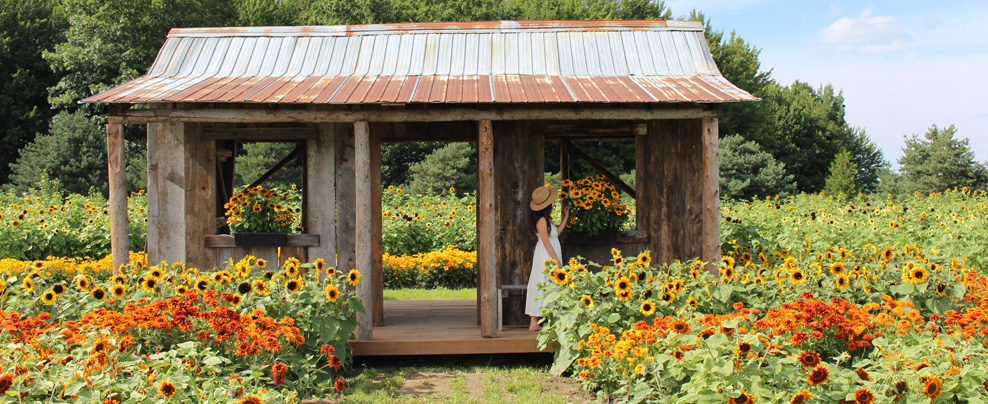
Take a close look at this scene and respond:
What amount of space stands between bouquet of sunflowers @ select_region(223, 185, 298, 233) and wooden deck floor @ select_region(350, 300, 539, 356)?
1390 mm

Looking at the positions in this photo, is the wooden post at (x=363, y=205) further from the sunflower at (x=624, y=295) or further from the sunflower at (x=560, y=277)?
the sunflower at (x=624, y=295)

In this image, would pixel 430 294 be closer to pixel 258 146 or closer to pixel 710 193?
pixel 710 193

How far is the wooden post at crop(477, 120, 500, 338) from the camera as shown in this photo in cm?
648

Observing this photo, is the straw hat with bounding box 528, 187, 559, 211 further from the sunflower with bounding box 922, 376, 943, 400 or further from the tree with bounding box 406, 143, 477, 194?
the tree with bounding box 406, 143, 477, 194

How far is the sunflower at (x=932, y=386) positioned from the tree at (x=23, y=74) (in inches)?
1193

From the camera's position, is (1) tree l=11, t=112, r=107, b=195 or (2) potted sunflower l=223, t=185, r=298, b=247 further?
(1) tree l=11, t=112, r=107, b=195

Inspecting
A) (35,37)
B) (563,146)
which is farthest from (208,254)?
(35,37)

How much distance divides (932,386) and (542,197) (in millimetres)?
3722

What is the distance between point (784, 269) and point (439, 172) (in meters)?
20.2

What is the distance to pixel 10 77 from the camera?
28.4 metres

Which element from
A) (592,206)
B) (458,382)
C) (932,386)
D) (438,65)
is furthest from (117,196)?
(932,386)

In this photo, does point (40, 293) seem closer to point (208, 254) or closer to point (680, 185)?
point (208, 254)

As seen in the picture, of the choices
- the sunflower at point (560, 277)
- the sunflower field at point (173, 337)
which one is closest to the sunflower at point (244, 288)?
the sunflower field at point (173, 337)

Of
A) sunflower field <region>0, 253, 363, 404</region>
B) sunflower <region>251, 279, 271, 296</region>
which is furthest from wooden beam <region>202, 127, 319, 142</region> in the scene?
sunflower <region>251, 279, 271, 296</region>
